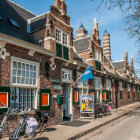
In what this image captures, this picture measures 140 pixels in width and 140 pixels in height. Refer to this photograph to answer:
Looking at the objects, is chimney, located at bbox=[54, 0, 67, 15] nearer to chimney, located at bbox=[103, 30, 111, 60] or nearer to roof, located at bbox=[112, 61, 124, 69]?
roof, located at bbox=[112, 61, 124, 69]

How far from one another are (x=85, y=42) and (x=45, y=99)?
9.77 m

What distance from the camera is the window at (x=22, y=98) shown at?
7.42m

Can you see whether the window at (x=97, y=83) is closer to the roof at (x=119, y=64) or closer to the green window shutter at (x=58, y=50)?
the green window shutter at (x=58, y=50)

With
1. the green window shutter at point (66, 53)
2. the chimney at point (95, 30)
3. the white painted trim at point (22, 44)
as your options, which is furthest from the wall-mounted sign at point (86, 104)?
the chimney at point (95, 30)

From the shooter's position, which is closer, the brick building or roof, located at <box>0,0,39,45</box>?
the brick building

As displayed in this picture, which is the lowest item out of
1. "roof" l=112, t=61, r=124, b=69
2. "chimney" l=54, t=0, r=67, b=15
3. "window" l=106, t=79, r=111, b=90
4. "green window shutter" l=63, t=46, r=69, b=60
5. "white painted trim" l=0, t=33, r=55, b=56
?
"window" l=106, t=79, r=111, b=90

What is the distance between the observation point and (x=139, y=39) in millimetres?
10203

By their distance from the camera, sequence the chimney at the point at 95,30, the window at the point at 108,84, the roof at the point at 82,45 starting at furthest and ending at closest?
1. the window at the point at 108,84
2. the chimney at the point at 95,30
3. the roof at the point at 82,45

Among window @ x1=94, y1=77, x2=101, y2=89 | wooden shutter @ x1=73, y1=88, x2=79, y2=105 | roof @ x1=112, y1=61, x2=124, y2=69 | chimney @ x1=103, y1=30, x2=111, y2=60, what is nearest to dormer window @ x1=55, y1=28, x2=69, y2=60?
wooden shutter @ x1=73, y1=88, x2=79, y2=105

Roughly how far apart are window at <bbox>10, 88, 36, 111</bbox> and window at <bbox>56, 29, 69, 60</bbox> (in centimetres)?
324

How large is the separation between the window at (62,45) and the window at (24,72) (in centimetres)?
234

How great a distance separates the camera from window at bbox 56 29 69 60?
1048cm

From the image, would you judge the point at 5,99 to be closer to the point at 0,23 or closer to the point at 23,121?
the point at 23,121

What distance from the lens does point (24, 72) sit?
801 cm
